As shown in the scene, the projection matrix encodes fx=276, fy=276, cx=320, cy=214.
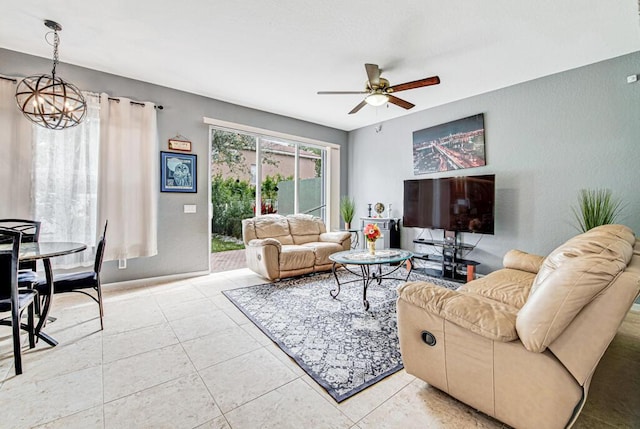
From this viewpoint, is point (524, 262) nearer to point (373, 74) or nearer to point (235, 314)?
point (373, 74)

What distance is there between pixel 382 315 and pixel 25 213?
3858 millimetres

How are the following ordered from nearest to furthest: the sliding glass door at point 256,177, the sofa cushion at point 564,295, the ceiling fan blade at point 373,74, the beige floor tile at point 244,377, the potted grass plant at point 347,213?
the sofa cushion at point 564,295 < the beige floor tile at point 244,377 < the ceiling fan blade at point 373,74 < the sliding glass door at point 256,177 < the potted grass plant at point 347,213

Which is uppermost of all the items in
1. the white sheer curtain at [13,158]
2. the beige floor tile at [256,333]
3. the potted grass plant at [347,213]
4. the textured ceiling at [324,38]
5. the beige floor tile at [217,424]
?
the textured ceiling at [324,38]

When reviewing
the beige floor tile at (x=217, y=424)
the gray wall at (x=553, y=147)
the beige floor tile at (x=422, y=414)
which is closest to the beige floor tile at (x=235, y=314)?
the beige floor tile at (x=217, y=424)

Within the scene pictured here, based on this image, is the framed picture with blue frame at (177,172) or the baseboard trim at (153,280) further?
the framed picture with blue frame at (177,172)

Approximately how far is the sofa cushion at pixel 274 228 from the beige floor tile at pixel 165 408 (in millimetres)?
2633

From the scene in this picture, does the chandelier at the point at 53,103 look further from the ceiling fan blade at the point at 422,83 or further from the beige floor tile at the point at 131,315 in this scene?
the ceiling fan blade at the point at 422,83

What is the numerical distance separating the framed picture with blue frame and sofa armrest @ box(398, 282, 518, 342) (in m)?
3.54

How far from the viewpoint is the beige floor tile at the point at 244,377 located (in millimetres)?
1590

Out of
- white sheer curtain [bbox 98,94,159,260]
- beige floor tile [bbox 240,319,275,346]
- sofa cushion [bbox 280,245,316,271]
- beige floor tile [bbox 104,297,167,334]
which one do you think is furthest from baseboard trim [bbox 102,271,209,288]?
beige floor tile [bbox 240,319,275,346]

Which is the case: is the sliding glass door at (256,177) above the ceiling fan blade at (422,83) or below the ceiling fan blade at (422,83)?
below

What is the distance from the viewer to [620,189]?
2934mm

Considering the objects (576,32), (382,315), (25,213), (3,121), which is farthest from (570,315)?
(3,121)

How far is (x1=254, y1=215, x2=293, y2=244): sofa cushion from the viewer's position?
4219mm
